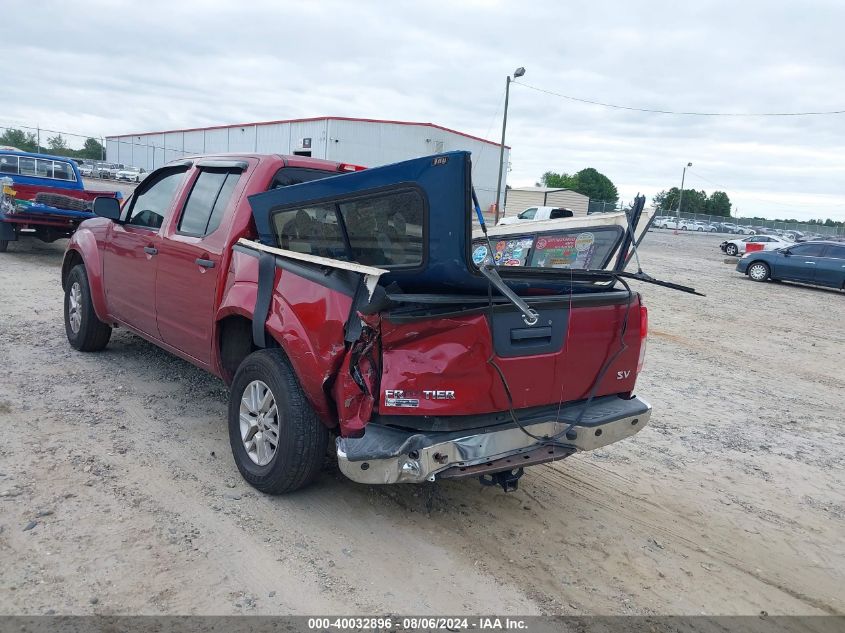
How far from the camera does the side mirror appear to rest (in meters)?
5.68

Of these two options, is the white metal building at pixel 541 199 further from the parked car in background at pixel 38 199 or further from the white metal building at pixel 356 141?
the parked car in background at pixel 38 199

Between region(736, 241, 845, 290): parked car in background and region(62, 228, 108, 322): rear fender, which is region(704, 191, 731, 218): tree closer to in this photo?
region(736, 241, 845, 290): parked car in background

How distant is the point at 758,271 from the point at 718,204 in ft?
277

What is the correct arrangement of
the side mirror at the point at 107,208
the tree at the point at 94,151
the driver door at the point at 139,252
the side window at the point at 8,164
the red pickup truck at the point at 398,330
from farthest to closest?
the tree at the point at 94,151 → the side window at the point at 8,164 → the side mirror at the point at 107,208 → the driver door at the point at 139,252 → the red pickup truck at the point at 398,330

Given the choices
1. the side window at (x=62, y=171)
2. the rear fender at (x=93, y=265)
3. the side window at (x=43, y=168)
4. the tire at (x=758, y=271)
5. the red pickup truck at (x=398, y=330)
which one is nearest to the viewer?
the red pickup truck at (x=398, y=330)

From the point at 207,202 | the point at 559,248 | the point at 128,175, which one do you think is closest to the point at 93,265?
the point at 207,202

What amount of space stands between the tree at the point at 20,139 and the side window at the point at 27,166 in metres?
27.3

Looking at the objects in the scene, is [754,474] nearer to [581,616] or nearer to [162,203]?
[581,616]

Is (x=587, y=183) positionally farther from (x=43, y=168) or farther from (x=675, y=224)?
(x=43, y=168)

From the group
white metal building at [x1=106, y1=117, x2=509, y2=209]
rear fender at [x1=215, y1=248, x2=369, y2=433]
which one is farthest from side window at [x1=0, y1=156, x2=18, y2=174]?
white metal building at [x1=106, y1=117, x2=509, y2=209]

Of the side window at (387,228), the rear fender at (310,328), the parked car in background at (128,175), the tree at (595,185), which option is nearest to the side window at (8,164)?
the rear fender at (310,328)

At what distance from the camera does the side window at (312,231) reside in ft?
11.7

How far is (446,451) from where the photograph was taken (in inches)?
127

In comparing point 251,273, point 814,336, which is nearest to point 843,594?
point 251,273
